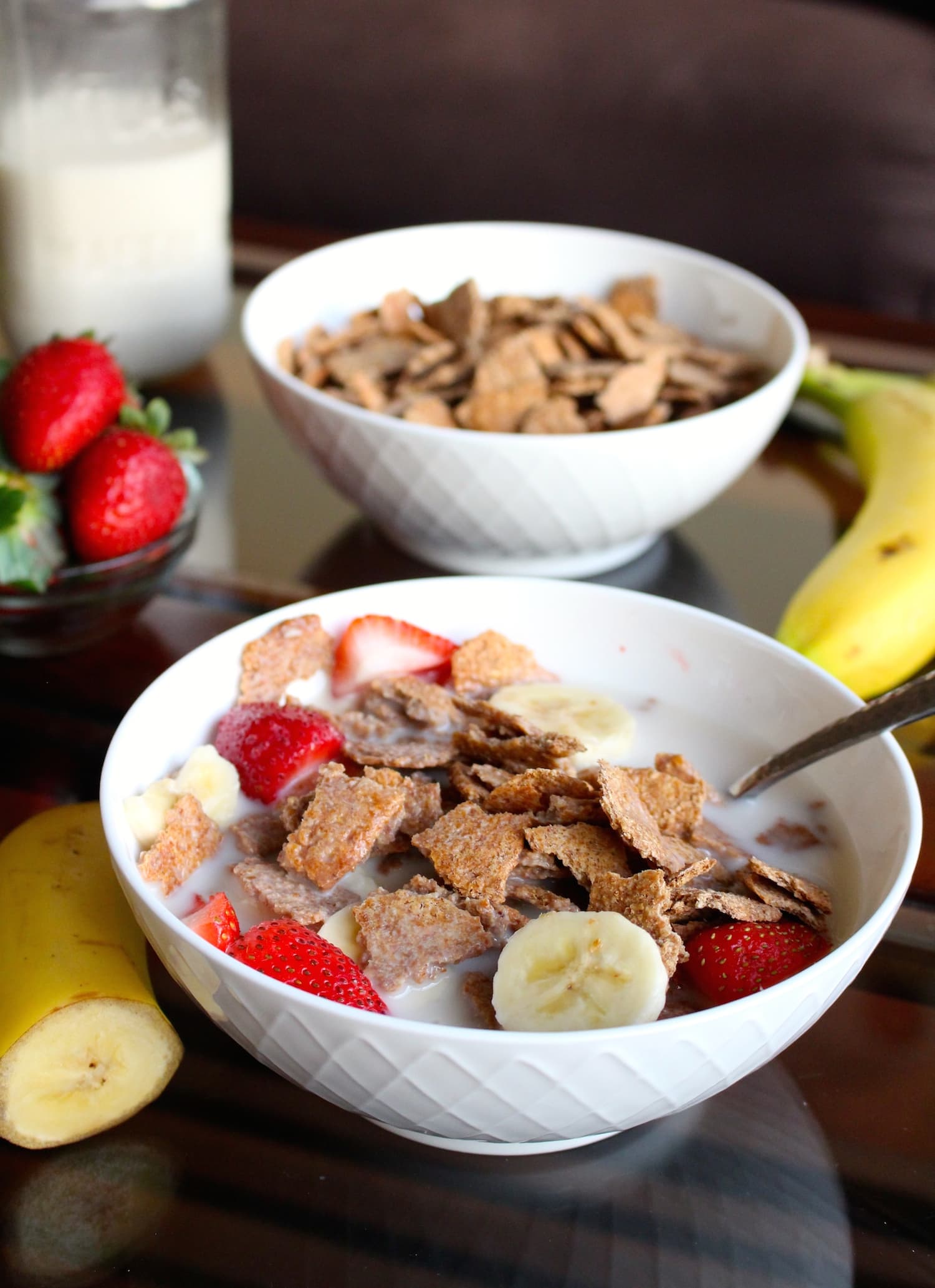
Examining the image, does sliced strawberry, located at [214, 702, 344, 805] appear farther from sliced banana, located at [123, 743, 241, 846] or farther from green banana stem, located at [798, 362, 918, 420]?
green banana stem, located at [798, 362, 918, 420]

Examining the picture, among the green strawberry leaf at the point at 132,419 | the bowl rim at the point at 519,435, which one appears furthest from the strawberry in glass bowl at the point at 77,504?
the bowl rim at the point at 519,435

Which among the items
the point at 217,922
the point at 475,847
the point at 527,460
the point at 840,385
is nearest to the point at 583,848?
the point at 475,847

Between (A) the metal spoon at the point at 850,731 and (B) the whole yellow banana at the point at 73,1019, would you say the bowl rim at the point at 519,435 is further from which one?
(B) the whole yellow banana at the point at 73,1019

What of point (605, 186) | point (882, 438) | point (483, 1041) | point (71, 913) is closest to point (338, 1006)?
point (483, 1041)

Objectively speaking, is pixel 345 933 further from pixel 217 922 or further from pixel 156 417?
pixel 156 417

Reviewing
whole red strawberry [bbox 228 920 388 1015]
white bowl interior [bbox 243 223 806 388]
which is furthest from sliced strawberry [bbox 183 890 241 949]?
white bowl interior [bbox 243 223 806 388]

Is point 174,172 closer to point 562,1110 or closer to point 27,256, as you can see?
point 27,256
